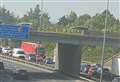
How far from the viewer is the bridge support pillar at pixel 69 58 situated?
67.8 m

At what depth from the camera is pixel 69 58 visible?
6919cm

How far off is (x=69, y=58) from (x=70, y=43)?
16.5 feet

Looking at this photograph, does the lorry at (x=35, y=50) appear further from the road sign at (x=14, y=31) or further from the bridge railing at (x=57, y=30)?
the road sign at (x=14, y=31)

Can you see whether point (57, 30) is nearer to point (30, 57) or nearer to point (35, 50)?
point (30, 57)

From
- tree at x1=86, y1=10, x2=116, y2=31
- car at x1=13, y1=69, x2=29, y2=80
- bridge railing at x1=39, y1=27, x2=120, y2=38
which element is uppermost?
tree at x1=86, y1=10, x2=116, y2=31

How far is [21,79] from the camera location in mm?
55094

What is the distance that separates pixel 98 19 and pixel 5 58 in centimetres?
7593

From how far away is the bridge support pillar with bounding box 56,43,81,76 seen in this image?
67750mm

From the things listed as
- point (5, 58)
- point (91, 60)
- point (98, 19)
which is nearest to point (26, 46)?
point (5, 58)

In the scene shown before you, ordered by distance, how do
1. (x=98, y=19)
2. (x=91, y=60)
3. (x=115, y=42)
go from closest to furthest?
(x=115, y=42) < (x=91, y=60) < (x=98, y=19)

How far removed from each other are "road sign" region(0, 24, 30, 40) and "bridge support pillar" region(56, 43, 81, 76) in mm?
8348

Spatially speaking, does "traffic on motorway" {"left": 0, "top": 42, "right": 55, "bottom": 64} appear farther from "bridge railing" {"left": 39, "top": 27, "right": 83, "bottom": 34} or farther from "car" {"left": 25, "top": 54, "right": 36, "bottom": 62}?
"bridge railing" {"left": 39, "top": 27, "right": 83, "bottom": 34}

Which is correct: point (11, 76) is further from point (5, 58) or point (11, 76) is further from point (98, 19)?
point (98, 19)

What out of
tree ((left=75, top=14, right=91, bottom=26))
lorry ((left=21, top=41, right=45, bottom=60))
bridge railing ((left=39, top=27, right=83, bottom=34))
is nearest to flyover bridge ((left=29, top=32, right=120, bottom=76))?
bridge railing ((left=39, top=27, right=83, bottom=34))
